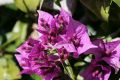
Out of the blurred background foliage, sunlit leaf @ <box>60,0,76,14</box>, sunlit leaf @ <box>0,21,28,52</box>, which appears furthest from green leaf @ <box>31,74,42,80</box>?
sunlit leaf @ <box>60,0,76,14</box>

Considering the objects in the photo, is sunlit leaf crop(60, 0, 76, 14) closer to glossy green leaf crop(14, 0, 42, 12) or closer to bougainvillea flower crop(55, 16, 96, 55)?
glossy green leaf crop(14, 0, 42, 12)

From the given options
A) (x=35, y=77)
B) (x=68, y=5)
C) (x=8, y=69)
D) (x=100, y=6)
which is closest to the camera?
(x=100, y=6)

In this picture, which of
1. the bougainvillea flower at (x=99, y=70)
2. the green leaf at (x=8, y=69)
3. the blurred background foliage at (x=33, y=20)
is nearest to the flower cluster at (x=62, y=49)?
the bougainvillea flower at (x=99, y=70)

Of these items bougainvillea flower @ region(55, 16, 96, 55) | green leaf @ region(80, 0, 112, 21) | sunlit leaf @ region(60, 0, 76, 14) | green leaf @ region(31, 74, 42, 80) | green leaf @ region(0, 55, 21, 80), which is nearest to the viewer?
bougainvillea flower @ region(55, 16, 96, 55)

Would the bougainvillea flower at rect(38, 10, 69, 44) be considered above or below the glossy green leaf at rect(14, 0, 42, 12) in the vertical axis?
below

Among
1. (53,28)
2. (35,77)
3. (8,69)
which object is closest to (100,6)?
(53,28)

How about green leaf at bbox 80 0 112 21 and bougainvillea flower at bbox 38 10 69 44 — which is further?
green leaf at bbox 80 0 112 21

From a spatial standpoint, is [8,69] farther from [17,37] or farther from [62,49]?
[62,49]
